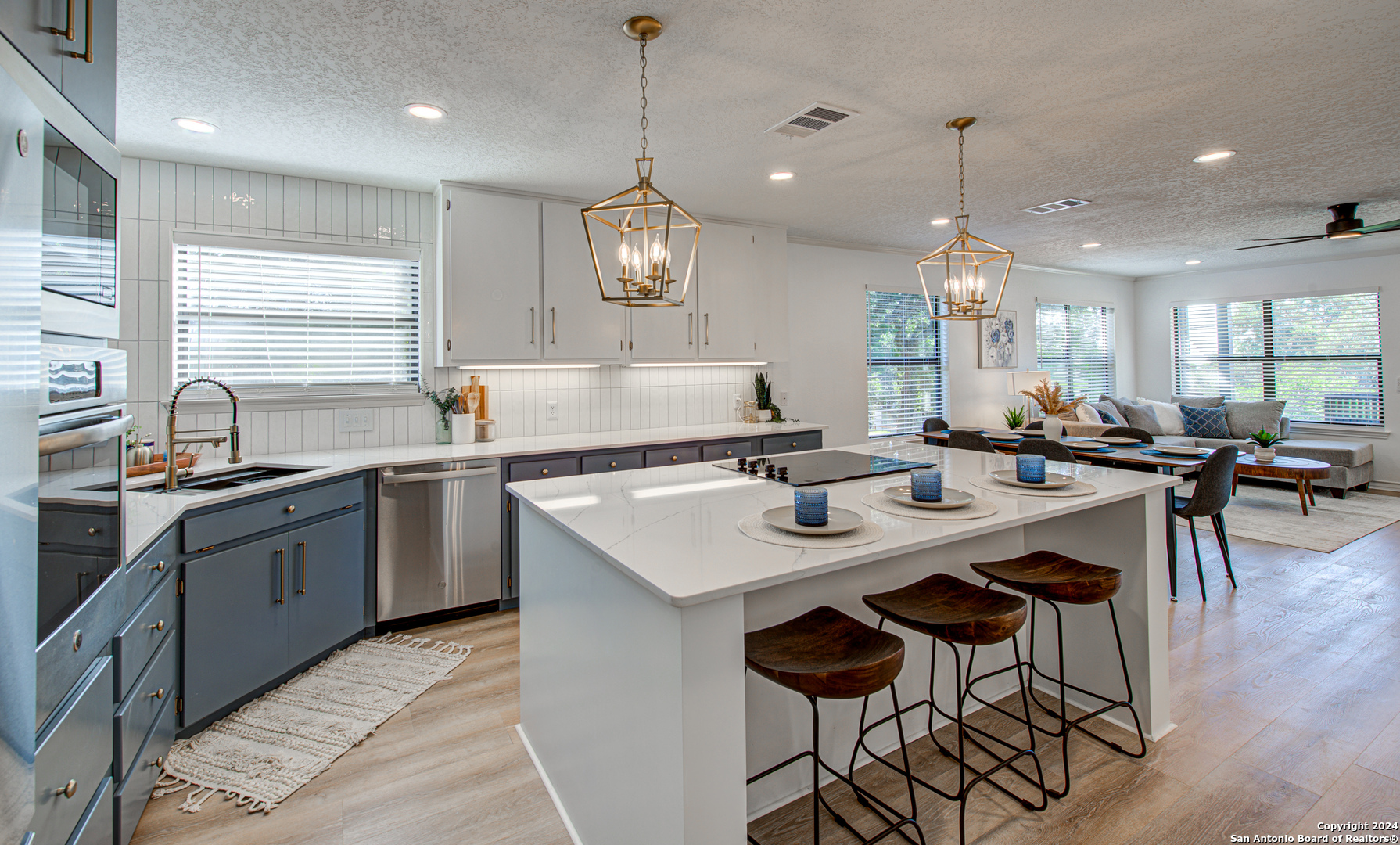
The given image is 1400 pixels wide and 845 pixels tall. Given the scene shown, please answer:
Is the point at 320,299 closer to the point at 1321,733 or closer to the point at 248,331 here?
the point at 248,331

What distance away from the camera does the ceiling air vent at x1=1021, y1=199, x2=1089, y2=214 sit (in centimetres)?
435

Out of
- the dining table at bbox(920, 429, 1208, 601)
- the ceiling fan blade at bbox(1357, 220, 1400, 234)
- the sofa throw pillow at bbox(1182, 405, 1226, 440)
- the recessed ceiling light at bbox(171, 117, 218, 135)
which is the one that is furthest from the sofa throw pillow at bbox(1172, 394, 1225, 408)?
the recessed ceiling light at bbox(171, 117, 218, 135)

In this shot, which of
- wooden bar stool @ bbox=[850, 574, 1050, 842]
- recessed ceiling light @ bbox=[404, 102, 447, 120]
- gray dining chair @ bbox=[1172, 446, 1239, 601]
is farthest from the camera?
gray dining chair @ bbox=[1172, 446, 1239, 601]

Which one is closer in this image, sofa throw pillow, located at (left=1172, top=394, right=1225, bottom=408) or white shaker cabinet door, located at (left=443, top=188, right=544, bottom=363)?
white shaker cabinet door, located at (left=443, top=188, right=544, bottom=363)

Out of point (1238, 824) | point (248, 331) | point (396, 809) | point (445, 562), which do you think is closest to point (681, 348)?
point (445, 562)

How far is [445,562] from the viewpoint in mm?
3389

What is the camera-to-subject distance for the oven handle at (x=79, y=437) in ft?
3.44

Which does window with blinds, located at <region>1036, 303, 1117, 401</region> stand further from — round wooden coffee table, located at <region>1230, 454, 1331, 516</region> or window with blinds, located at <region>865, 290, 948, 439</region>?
round wooden coffee table, located at <region>1230, 454, 1331, 516</region>

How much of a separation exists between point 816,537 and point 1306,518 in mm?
6168

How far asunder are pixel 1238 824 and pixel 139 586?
3206mm

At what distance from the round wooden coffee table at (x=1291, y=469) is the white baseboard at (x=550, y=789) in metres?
5.84

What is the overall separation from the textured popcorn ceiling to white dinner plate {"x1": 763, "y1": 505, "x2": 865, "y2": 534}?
156cm

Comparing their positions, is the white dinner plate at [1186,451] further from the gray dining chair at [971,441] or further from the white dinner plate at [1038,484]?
the white dinner plate at [1038,484]

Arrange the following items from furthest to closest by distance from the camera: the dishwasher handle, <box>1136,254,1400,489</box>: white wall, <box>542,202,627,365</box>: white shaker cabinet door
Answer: <box>1136,254,1400,489</box>: white wall, <box>542,202,627,365</box>: white shaker cabinet door, the dishwasher handle
